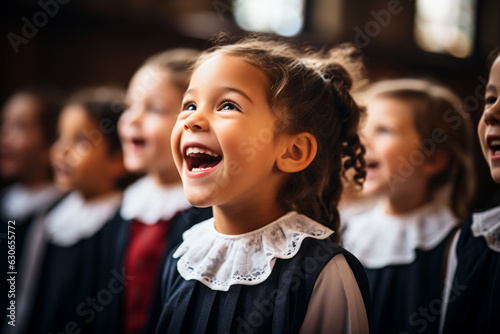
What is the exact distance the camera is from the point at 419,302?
3.44ft

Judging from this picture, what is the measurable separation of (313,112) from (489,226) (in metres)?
0.42

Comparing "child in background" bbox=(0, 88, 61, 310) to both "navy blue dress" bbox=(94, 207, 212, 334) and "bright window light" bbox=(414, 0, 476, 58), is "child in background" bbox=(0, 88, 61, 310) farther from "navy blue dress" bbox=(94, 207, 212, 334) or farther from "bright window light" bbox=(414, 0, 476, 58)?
"bright window light" bbox=(414, 0, 476, 58)

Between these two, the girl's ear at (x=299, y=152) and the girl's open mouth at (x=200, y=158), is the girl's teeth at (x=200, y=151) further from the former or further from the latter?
the girl's ear at (x=299, y=152)

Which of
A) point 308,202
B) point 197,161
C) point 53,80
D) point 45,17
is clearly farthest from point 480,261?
point 53,80

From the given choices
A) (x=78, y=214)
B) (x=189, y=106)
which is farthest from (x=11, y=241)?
(x=189, y=106)

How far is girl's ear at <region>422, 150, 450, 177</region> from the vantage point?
1.19m

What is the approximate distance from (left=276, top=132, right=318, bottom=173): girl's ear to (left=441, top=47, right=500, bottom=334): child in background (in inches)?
13.0

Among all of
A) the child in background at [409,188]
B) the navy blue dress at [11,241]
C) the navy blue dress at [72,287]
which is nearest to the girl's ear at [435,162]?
the child in background at [409,188]

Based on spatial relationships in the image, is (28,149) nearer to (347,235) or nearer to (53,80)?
(347,235)

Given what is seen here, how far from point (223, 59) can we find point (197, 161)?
20 cm

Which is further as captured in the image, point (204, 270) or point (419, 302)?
point (419, 302)

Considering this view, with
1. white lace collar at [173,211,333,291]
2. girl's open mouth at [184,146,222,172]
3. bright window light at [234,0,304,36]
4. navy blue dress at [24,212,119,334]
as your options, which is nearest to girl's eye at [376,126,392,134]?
white lace collar at [173,211,333,291]

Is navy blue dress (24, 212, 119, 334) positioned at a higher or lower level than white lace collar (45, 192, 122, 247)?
lower

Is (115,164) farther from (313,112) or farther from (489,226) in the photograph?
(489,226)
